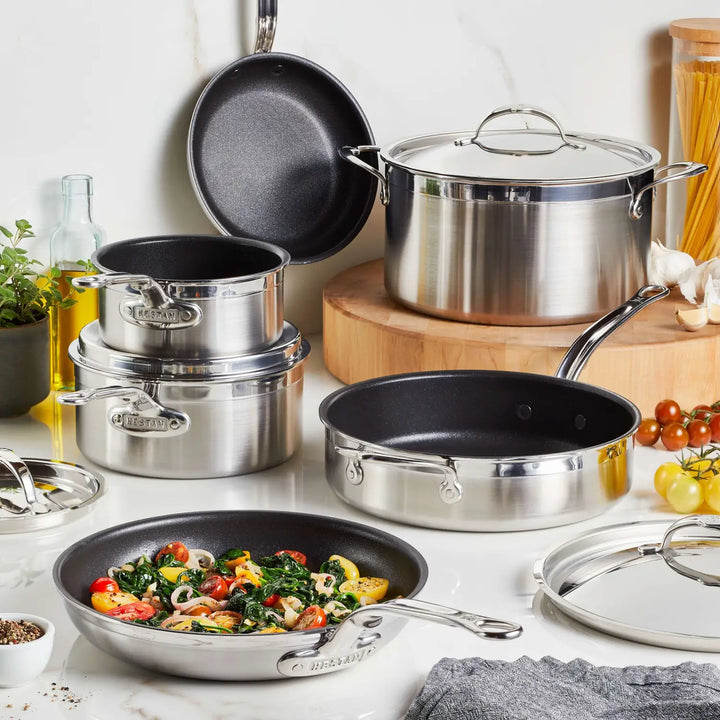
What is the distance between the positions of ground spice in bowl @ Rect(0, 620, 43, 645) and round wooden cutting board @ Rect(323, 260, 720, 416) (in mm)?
765

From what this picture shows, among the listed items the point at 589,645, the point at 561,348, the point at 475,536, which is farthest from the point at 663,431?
the point at 589,645

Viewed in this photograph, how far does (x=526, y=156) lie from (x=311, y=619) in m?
0.88

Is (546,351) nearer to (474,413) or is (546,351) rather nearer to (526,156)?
(474,413)

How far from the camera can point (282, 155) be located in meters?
1.89

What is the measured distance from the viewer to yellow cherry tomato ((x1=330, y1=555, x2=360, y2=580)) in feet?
3.66

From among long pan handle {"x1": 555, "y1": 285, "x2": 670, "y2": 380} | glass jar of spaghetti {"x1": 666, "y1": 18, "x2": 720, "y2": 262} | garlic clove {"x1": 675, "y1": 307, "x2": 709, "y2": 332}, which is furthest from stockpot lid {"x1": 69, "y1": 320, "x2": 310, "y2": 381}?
glass jar of spaghetti {"x1": 666, "y1": 18, "x2": 720, "y2": 262}

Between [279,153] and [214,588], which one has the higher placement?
[279,153]

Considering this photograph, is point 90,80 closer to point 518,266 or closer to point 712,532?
point 518,266

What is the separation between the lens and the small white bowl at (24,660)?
Answer: 3.15 feet

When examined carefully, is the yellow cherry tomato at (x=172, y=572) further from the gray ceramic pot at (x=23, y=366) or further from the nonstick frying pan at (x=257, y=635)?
the gray ceramic pot at (x=23, y=366)

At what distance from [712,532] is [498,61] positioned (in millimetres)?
1037

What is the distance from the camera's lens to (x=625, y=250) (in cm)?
168

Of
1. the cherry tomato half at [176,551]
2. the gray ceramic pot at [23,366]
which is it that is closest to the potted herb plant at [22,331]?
the gray ceramic pot at [23,366]

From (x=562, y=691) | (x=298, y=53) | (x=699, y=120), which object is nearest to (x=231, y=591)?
(x=562, y=691)
